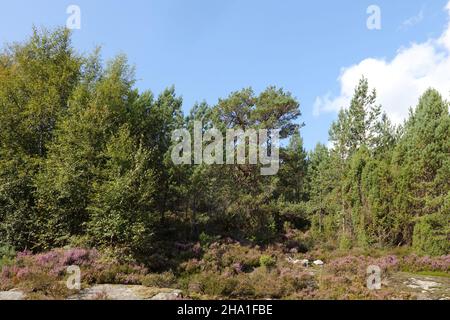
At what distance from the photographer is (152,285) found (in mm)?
14000

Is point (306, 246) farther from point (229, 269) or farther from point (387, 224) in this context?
point (229, 269)

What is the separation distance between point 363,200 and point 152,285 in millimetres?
16998

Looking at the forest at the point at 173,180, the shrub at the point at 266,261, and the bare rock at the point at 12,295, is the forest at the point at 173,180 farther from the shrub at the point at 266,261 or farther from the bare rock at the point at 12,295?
the bare rock at the point at 12,295

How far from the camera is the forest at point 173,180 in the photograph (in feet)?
58.0

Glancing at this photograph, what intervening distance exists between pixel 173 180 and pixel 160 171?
1.20 metres

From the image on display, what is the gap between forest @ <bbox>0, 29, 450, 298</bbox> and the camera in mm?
17672

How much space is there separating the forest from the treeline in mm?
80

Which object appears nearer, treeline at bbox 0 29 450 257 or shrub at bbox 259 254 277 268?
treeline at bbox 0 29 450 257

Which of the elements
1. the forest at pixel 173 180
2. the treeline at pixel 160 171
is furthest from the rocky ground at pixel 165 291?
the treeline at pixel 160 171

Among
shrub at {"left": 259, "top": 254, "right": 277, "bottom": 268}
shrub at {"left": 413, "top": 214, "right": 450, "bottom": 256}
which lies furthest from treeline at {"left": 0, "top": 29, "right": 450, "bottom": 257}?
shrub at {"left": 259, "top": 254, "right": 277, "bottom": 268}

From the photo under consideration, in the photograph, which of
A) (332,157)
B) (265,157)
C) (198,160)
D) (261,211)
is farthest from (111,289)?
(332,157)

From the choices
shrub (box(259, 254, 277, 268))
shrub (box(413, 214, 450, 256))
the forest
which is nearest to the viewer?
the forest

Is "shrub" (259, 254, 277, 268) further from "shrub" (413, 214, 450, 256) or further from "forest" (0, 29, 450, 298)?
"shrub" (413, 214, 450, 256)

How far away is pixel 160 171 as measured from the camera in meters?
22.5
